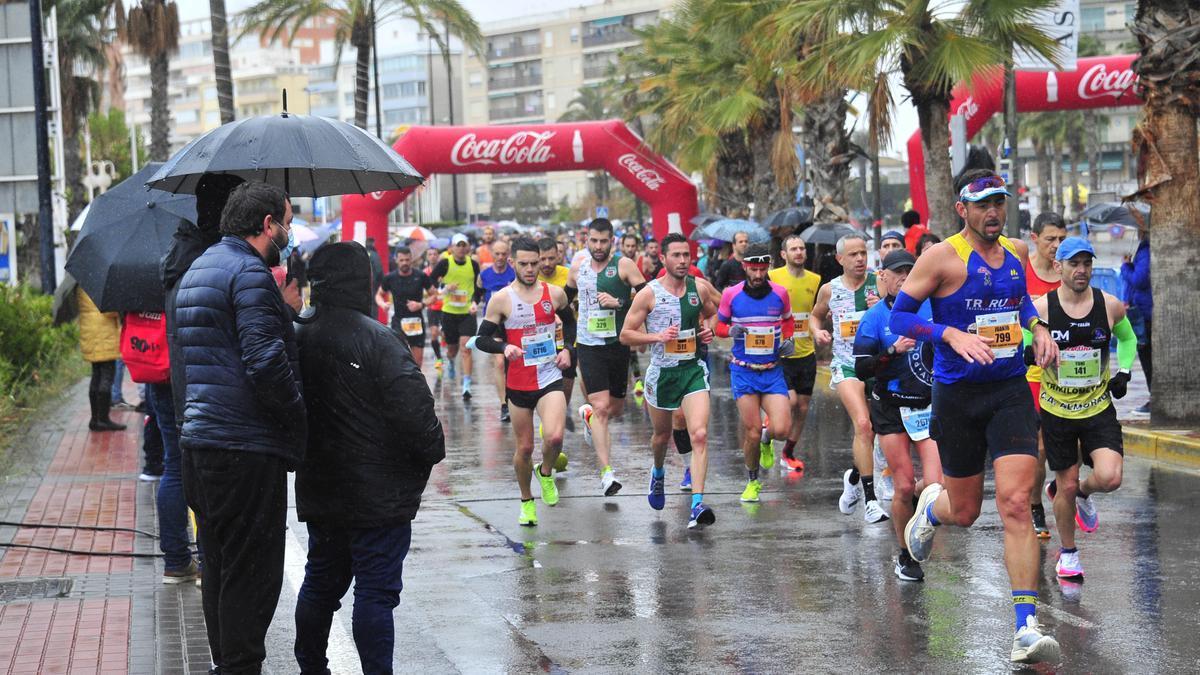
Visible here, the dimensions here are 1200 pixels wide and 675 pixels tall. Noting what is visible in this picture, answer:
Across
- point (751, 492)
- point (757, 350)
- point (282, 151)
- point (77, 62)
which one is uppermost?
point (77, 62)

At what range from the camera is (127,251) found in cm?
805

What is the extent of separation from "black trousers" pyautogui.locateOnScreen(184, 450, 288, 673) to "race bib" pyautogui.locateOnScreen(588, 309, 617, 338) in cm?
677

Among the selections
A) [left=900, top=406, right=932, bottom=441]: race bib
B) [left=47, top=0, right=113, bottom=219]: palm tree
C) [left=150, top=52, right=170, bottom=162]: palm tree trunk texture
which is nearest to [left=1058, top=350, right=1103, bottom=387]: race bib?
[left=900, top=406, right=932, bottom=441]: race bib

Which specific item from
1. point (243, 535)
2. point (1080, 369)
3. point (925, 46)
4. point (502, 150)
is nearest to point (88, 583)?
point (243, 535)

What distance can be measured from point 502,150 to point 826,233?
10.3 m

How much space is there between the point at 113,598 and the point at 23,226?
29643 millimetres

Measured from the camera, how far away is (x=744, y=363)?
11383 millimetres

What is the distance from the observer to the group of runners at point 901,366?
7055 millimetres

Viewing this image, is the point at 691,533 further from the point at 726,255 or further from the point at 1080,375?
the point at 726,255

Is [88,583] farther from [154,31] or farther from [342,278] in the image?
[154,31]

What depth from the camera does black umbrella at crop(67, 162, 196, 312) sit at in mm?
8055

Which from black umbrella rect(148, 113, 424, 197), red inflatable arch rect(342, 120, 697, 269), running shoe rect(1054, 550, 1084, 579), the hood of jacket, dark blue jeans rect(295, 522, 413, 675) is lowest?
running shoe rect(1054, 550, 1084, 579)

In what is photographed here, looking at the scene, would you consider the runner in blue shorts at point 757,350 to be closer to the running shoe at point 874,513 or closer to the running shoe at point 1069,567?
the running shoe at point 874,513

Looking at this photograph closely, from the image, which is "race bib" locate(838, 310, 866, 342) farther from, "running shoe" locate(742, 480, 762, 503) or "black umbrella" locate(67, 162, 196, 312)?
"black umbrella" locate(67, 162, 196, 312)
